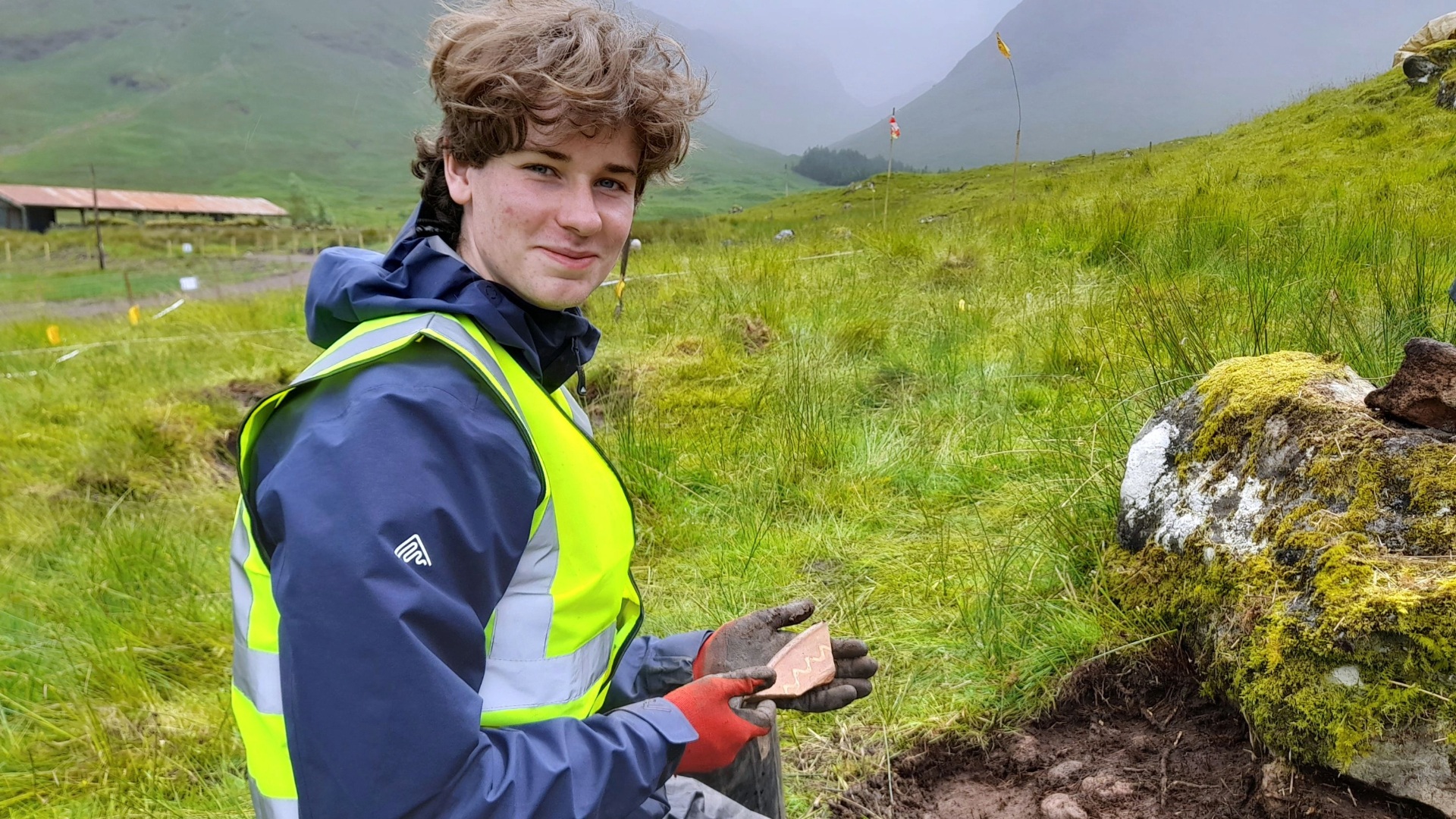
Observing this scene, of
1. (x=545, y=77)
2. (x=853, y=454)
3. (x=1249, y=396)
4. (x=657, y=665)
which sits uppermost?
(x=545, y=77)

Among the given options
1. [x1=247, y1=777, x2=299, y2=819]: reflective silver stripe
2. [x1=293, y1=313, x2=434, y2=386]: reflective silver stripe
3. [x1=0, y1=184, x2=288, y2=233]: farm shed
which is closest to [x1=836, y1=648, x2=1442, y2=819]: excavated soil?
[x1=247, y1=777, x2=299, y2=819]: reflective silver stripe

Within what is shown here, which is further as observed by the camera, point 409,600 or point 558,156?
point 558,156

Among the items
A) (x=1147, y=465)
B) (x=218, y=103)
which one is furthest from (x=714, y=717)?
(x=218, y=103)

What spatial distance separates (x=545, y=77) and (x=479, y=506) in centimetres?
71

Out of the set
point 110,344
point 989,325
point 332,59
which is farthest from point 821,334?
point 332,59

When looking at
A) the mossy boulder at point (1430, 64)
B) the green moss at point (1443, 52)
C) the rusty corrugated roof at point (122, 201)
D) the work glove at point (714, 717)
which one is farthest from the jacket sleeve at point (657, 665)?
the rusty corrugated roof at point (122, 201)

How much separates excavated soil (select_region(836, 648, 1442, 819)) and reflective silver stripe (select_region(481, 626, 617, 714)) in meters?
1.09

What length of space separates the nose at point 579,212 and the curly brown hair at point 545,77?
104 mm

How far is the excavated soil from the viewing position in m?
1.49

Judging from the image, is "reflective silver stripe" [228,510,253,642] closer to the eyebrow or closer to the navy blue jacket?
the navy blue jacket

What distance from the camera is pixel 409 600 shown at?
36.4 inches

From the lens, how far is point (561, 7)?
143cm

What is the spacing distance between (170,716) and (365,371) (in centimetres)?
229

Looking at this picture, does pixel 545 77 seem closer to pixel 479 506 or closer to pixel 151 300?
pixel 479 506
